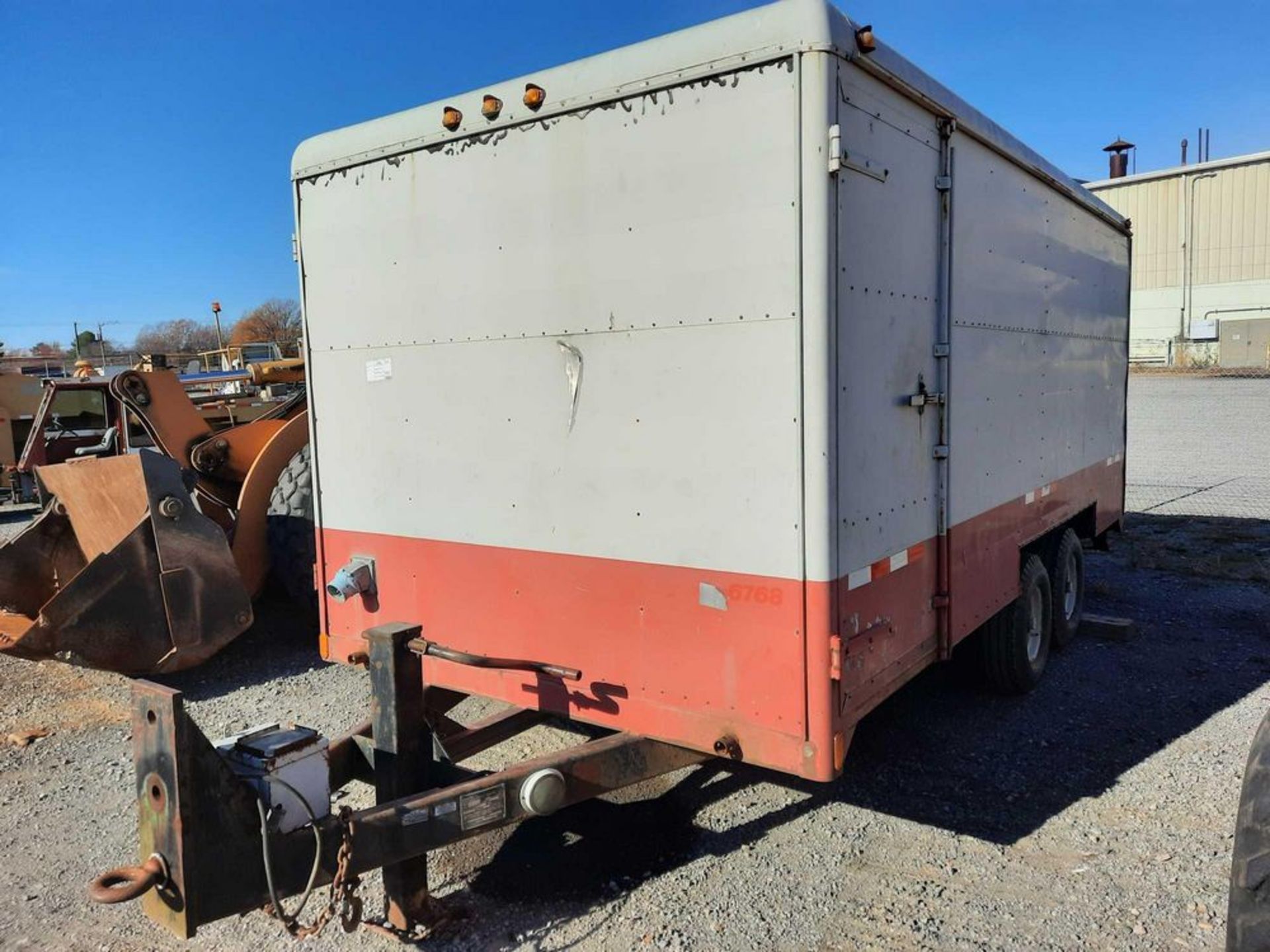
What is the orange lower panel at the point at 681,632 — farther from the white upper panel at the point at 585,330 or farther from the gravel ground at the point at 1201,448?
the gravel ground at the point at 1201,448

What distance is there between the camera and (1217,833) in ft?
13.0

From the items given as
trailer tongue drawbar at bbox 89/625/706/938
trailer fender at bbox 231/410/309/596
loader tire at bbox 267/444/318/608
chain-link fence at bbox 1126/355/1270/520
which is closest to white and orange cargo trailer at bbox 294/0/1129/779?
trailer tongue drawbar at bbox 89/625/706/938

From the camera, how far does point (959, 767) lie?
4715 mm

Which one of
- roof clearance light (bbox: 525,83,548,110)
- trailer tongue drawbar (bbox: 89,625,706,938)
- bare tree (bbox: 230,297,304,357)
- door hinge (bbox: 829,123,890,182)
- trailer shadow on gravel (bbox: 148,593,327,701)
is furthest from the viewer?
bare tree (bbox: 230,297,304,357)

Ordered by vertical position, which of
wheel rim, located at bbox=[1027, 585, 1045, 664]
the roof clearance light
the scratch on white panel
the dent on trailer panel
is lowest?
wheel rim, located at bbox=[1027, 585, 1045, 664]

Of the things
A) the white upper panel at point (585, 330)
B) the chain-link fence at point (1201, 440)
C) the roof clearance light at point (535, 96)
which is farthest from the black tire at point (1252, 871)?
the chain-link fence at point (1201, 440)

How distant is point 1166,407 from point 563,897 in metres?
25.3

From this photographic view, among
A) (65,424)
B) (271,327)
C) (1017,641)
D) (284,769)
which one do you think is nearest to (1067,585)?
(1017,641)

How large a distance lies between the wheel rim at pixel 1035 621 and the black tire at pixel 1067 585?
302 mm

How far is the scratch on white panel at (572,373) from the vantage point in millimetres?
3553

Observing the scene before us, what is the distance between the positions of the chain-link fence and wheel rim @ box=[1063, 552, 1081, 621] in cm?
599

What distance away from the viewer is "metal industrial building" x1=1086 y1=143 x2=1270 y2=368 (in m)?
37.2

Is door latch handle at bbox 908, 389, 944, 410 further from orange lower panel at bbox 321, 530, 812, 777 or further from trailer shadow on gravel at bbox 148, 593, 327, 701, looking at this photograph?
trailer shadow on gravel at bbox 148, 593, 327, 701

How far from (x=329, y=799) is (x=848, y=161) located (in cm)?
264
